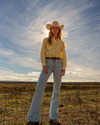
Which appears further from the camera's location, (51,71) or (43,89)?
(51,71)

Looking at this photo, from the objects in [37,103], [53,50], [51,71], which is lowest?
[37,103]

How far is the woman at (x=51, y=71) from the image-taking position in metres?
2.91

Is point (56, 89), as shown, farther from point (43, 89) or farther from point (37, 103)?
point (37, 103)

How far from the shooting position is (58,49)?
3133 millimetres

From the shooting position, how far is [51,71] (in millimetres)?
3094

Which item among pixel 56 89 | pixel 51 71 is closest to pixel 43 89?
pixel 56 89

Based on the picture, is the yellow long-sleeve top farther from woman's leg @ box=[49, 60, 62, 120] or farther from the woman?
woman's leg @ box=[49, 60, 62, 120]

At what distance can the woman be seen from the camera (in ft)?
9.55

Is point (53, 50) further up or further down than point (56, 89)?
further up

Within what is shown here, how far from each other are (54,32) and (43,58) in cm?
82

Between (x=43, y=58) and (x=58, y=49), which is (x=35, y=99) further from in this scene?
(x=58, y=49)

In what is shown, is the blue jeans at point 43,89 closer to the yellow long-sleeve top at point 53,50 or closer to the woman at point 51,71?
the woman at point 51,71

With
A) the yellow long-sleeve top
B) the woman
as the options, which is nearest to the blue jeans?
the woman

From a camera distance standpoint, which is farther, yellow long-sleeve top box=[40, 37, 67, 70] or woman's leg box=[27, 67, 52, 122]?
yellow long-sleeve top box=[40, 37, 67, 70]
